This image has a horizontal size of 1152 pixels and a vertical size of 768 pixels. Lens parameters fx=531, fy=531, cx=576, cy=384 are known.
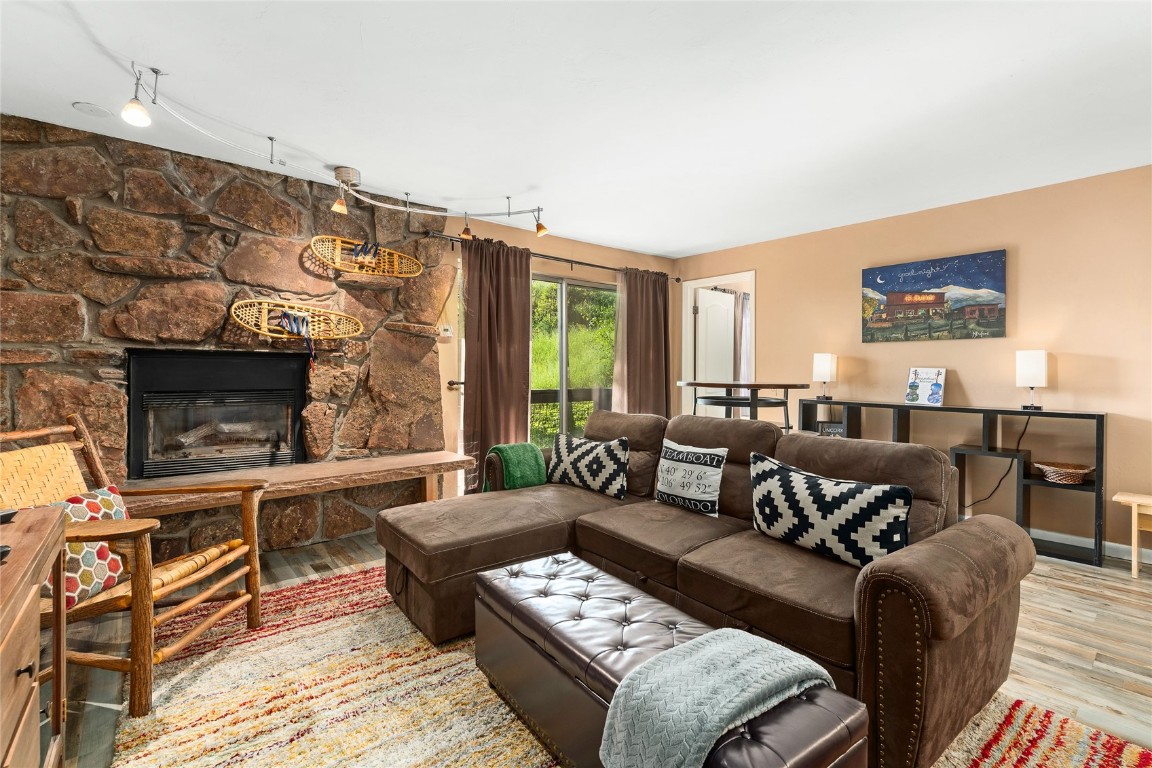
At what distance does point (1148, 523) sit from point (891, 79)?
9.77 feet

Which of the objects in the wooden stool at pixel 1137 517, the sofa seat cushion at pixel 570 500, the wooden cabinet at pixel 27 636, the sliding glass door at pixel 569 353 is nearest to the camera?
the wooden cabinet at pixel 27 636

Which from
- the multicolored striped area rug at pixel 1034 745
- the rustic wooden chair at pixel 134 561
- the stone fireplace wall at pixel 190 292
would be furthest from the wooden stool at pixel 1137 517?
the rustic wooden chair at pixel 134 561

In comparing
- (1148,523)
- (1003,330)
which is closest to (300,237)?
(1003,330)

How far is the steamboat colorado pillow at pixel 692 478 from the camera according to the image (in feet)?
8.55

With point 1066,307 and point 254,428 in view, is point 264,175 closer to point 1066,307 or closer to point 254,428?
point 254,428

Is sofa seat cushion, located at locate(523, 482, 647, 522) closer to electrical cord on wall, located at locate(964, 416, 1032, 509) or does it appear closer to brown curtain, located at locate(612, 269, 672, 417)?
brown curtain, located at locate(612, 269, 672, 417)

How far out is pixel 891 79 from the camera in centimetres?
219

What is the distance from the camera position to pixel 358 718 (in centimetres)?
178

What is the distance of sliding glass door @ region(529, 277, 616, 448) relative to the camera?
16.0ft

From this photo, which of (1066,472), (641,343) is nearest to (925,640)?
(1066,472)

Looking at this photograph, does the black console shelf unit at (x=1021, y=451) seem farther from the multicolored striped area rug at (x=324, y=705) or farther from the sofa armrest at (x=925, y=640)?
the multicolored striped area rug at (x=324, y=705)

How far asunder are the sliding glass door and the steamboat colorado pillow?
2.12m

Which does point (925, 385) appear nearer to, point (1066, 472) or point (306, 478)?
point (1066, 472)

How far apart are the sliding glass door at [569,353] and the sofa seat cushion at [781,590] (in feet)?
9.34
